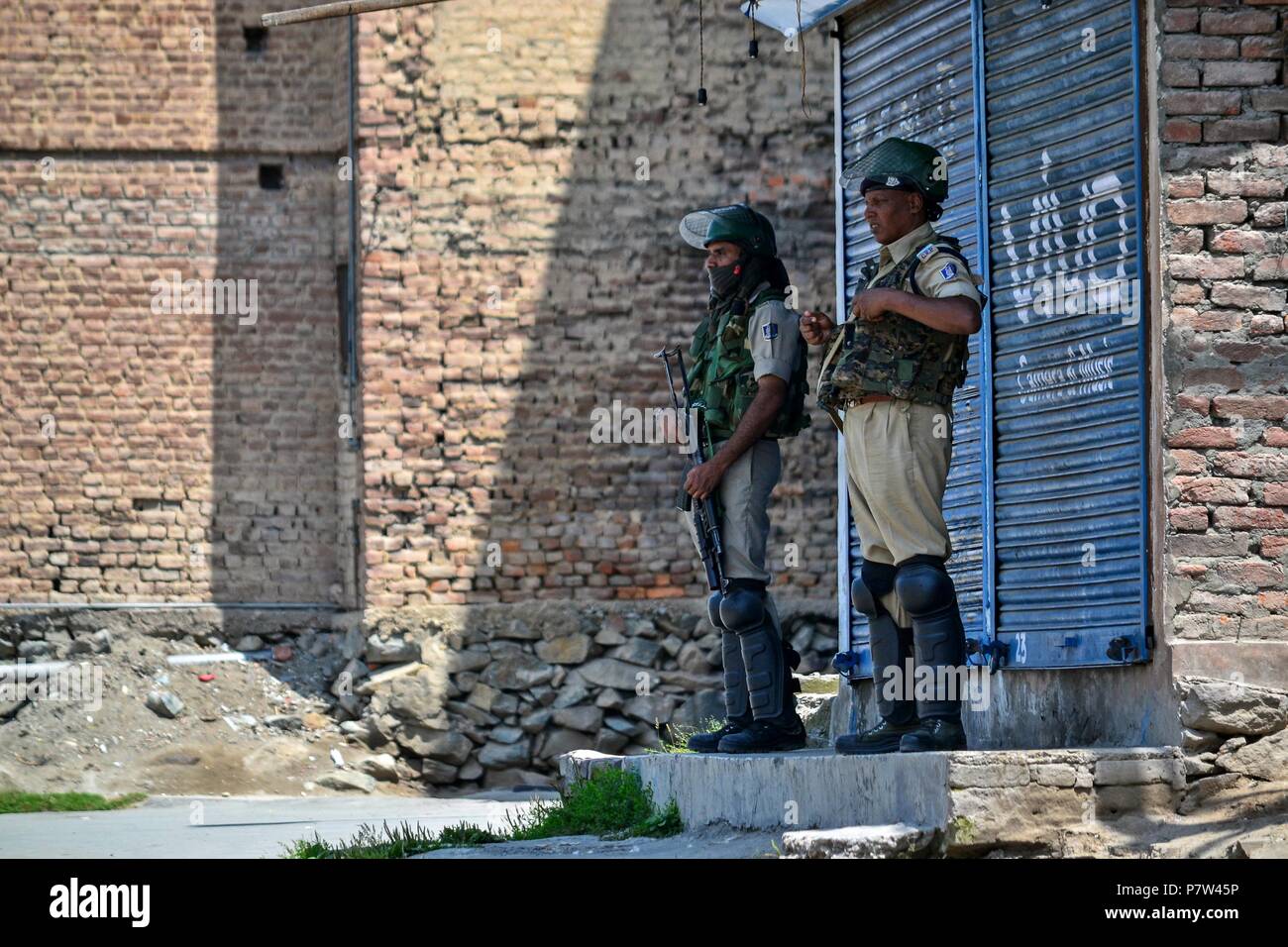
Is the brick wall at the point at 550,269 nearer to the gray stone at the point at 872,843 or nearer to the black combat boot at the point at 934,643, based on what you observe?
the black combat boot at the point at 934,643

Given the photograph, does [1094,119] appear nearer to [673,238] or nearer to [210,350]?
[673,238]

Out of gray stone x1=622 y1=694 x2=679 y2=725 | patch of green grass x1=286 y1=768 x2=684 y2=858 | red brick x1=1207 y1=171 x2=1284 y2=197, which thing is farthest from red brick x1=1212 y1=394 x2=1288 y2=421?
gray stone x1=622 y1=694 x2=679 y2=725

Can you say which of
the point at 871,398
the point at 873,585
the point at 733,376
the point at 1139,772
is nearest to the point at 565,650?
the point at 733,376

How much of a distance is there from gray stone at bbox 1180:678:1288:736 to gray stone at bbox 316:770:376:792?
755 centimetres

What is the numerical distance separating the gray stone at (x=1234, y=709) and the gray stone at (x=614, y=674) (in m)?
7.38

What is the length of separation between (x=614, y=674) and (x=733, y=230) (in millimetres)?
6376

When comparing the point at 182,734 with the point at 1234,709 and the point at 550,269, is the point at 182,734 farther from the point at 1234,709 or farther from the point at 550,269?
the point at 1234,709

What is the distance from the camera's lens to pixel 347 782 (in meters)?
12.5

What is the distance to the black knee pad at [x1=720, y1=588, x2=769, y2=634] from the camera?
23.1 ft

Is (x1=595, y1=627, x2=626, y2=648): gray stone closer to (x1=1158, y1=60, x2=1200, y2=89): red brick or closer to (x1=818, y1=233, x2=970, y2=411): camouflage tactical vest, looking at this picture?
(x1=818, y1=233, x2=970, y2=411): camouflage tactical vest

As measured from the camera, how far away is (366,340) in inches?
523

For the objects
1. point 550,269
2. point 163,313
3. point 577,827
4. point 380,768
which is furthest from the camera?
point 163,313

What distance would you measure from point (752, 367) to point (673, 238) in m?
6.49
